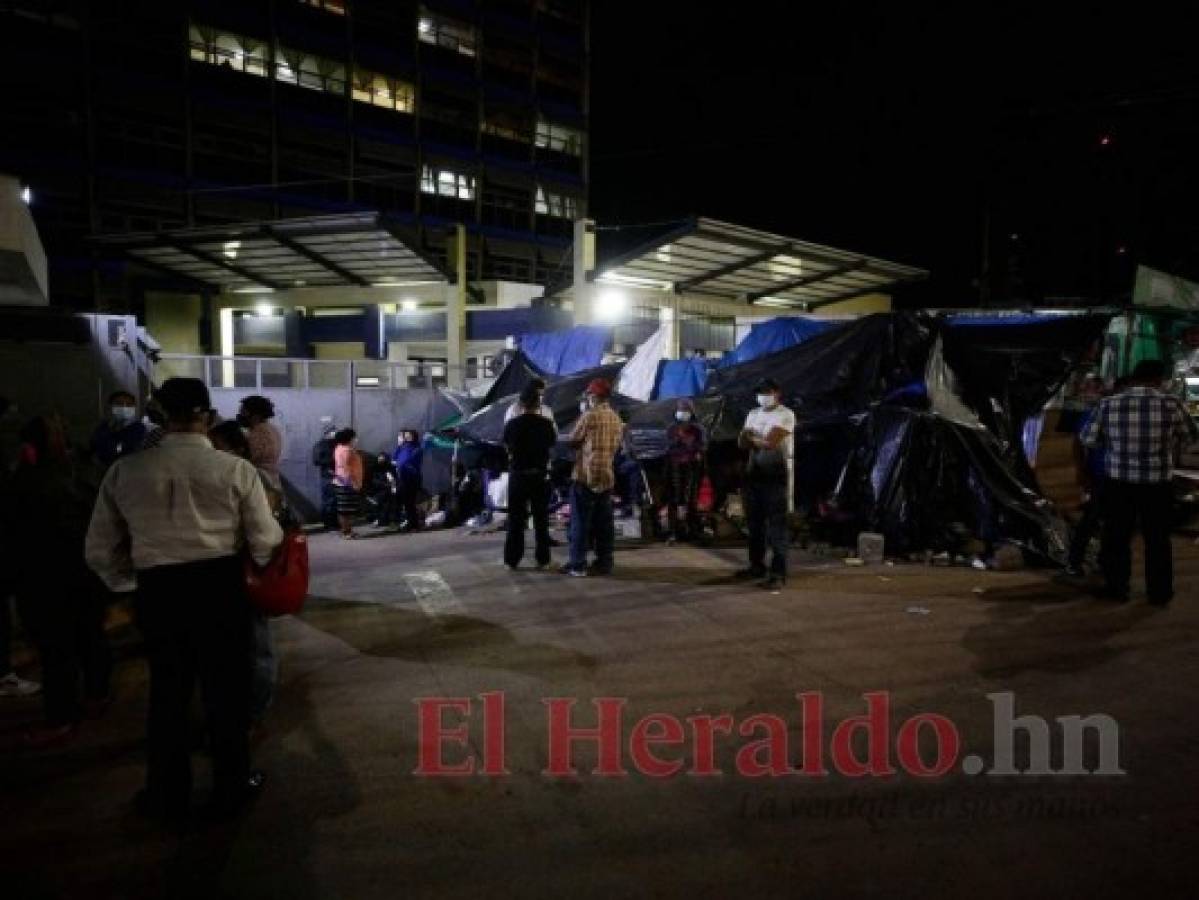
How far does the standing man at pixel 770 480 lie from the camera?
295 inches

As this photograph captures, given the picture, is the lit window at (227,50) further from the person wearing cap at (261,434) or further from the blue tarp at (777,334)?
the person wearing cap at (261,434)

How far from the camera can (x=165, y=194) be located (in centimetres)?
3419

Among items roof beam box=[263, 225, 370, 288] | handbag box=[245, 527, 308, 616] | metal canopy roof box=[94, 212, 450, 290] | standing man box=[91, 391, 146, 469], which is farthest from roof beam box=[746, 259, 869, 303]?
handbag box=[245, 527, 308, 616]

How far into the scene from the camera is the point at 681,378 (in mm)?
12641

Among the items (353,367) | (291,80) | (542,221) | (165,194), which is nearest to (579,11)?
(542,221)

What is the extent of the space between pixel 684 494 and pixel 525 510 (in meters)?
2.49

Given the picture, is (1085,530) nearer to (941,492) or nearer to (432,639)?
(941,492)

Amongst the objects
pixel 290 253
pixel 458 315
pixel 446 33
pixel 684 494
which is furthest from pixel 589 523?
pixel 446 33

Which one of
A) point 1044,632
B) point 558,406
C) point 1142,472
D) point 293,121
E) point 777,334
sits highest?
point 293,121

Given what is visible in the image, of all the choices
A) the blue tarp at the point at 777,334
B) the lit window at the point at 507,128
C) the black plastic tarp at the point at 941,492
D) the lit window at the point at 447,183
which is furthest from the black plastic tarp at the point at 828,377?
the lit window at the point at 507,128

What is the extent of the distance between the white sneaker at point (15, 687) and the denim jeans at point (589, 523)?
446cm

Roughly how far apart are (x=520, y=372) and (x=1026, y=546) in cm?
752

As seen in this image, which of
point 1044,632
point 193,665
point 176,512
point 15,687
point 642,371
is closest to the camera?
point 176,512

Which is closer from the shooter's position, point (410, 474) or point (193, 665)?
point (193, 665)
